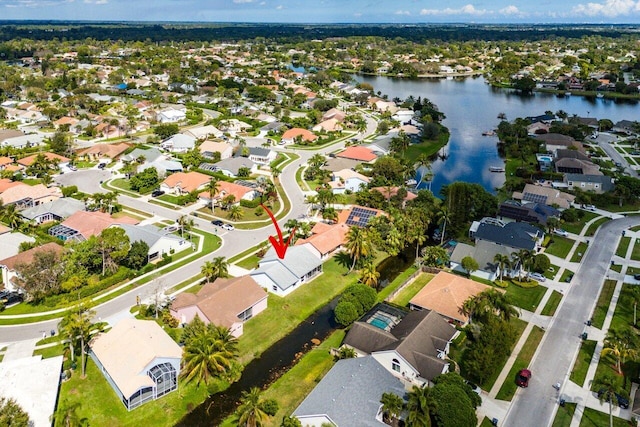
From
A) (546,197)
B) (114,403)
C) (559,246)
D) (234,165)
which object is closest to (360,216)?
(559,246)

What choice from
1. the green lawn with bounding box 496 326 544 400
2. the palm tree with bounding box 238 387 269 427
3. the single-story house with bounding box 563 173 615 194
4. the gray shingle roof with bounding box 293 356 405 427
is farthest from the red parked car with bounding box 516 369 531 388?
the single-story house with bounding box 563 173 615 194

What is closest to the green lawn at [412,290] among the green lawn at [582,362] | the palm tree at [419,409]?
the green lawn at [582,362]

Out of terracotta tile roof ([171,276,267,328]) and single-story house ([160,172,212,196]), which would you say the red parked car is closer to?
terracotta tile roof ([171,276,267,328])

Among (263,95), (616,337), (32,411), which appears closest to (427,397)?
(616,337)

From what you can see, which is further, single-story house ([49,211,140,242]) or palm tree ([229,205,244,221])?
palm tree ([229,205,244,221])

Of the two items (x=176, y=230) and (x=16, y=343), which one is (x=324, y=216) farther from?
(x=16, y=343)
